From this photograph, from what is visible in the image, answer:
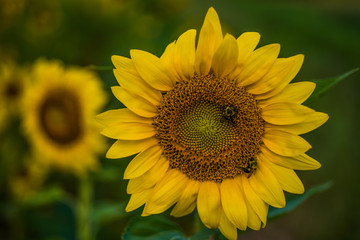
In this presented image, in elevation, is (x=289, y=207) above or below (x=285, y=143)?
below

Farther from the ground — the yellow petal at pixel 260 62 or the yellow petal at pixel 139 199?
the yellow petal at pixel 260 62

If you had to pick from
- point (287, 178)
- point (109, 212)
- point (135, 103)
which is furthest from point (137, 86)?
point (109, 212)

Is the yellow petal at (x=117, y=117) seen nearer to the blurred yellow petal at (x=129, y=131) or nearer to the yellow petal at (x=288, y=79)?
the blurred yellow petal at (x=129, y=131)

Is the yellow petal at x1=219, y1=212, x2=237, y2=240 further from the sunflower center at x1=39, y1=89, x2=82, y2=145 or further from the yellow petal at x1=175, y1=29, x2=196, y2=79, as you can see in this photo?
the sunflower center at x1=39, y1=89, x2=82, y2=145

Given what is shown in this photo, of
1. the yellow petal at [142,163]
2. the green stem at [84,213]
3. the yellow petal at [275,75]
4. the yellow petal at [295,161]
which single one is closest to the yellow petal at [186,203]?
the yellow petal at [142,163]

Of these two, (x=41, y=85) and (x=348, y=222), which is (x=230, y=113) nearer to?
(x=41, y=85)

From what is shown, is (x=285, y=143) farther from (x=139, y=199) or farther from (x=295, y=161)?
(x=139, y=199)
